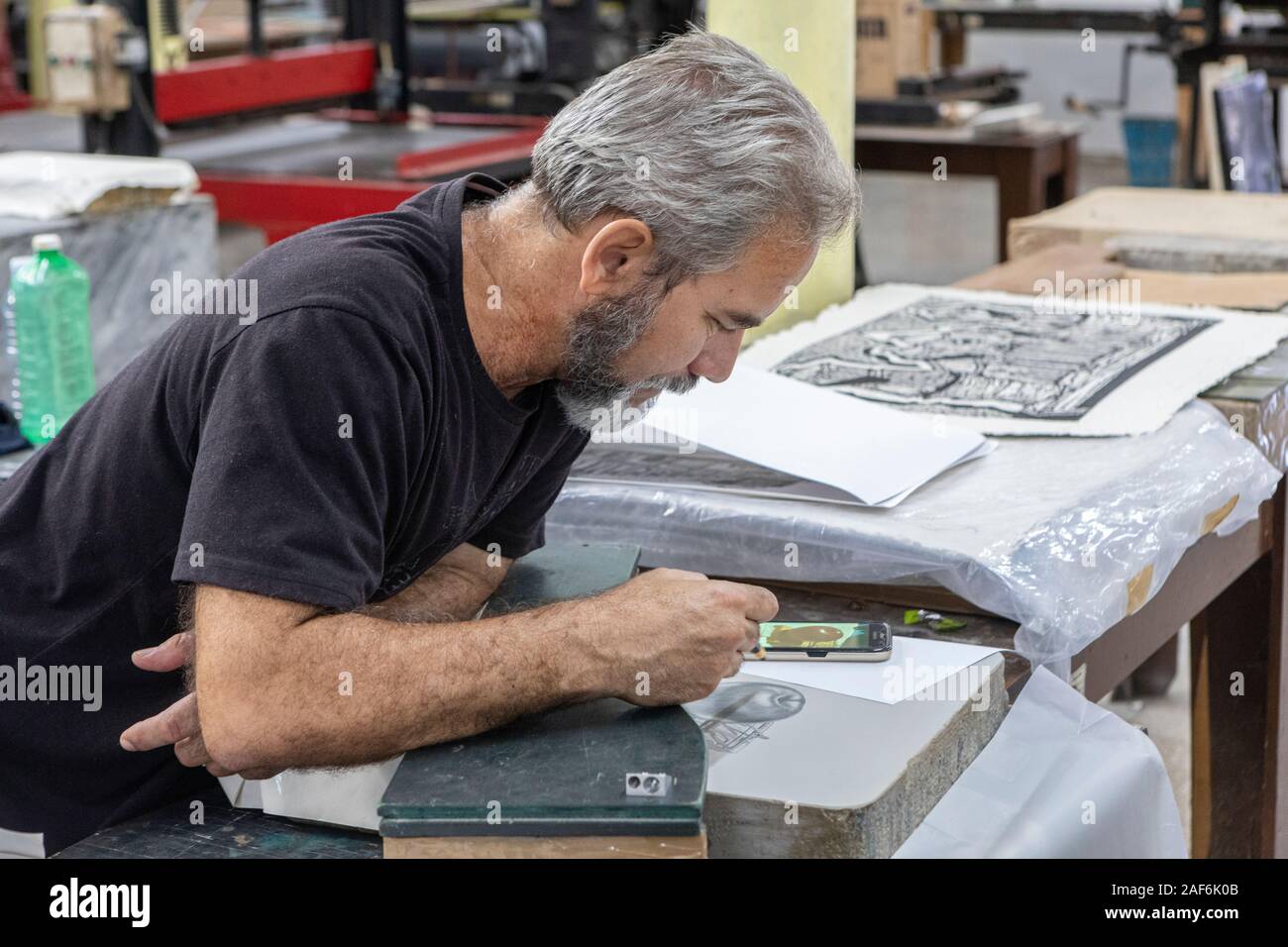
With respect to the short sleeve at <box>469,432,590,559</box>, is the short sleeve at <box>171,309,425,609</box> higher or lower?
higher

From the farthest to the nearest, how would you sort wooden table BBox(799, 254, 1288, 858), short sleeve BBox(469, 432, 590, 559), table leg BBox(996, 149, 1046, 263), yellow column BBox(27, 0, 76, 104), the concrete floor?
the concrete floor → yellow column BBox(27, 0, 76, 104) → table leg BBox(996, 149, 1046, 263) → wooden table BBox(799, 254, 1288, 858) → short sleeve BBox(469, 432, 590, 559)

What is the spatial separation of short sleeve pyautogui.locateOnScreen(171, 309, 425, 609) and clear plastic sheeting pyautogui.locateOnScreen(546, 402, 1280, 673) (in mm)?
440

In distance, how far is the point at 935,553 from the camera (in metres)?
1.32

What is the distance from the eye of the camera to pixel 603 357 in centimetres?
119

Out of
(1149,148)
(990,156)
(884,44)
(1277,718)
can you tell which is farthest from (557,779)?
(1149,148)

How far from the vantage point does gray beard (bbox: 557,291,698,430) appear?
1.16 m

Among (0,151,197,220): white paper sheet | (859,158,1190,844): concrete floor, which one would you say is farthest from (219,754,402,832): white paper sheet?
(859,158,1190,844): concrete floor

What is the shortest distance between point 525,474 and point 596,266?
0.89ft

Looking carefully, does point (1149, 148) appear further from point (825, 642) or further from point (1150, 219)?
point (825, 642)

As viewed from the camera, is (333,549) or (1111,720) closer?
(333,549)

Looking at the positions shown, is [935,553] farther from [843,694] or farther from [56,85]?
[56,85]

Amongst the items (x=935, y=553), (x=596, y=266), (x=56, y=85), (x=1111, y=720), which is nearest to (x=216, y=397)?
(x=596, y=266)

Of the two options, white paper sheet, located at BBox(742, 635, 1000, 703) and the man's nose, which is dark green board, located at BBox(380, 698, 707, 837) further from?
the man's nose

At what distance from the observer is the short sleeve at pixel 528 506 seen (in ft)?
4.56
